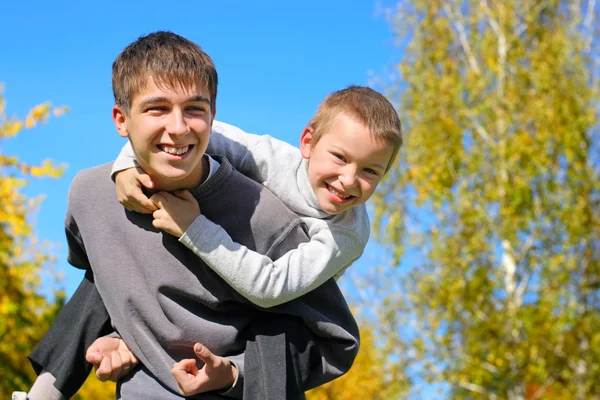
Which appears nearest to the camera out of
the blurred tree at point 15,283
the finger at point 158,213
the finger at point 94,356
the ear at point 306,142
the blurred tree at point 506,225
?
the finger at point 158,213

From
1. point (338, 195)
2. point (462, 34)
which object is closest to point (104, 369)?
point (338, 195)

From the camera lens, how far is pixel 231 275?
7.00ft

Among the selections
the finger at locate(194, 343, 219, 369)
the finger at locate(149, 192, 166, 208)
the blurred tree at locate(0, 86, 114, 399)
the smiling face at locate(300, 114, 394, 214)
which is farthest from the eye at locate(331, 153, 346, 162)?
the blurred tree at locate(0, 86, 114, 399)

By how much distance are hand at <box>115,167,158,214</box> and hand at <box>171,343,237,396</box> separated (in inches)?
16.0

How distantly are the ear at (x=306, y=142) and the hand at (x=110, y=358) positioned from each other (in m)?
0.76

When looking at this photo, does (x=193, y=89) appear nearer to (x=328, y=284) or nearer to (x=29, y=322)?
(x=328, y=284)

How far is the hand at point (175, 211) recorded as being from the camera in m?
2.16

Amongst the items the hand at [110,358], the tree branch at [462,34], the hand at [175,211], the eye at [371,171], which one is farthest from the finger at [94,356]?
the tree branch at [462,34]

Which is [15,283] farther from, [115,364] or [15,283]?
[115,364]

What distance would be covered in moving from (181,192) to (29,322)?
4.36m

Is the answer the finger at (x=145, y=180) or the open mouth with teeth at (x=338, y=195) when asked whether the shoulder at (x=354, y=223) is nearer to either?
the open mouth with teeth at (x=338, y=195)

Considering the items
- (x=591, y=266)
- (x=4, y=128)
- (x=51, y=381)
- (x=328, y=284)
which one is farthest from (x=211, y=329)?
(x=591, y=266)

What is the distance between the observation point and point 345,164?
228 centimetres

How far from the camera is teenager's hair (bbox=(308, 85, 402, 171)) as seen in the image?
2.28 m
